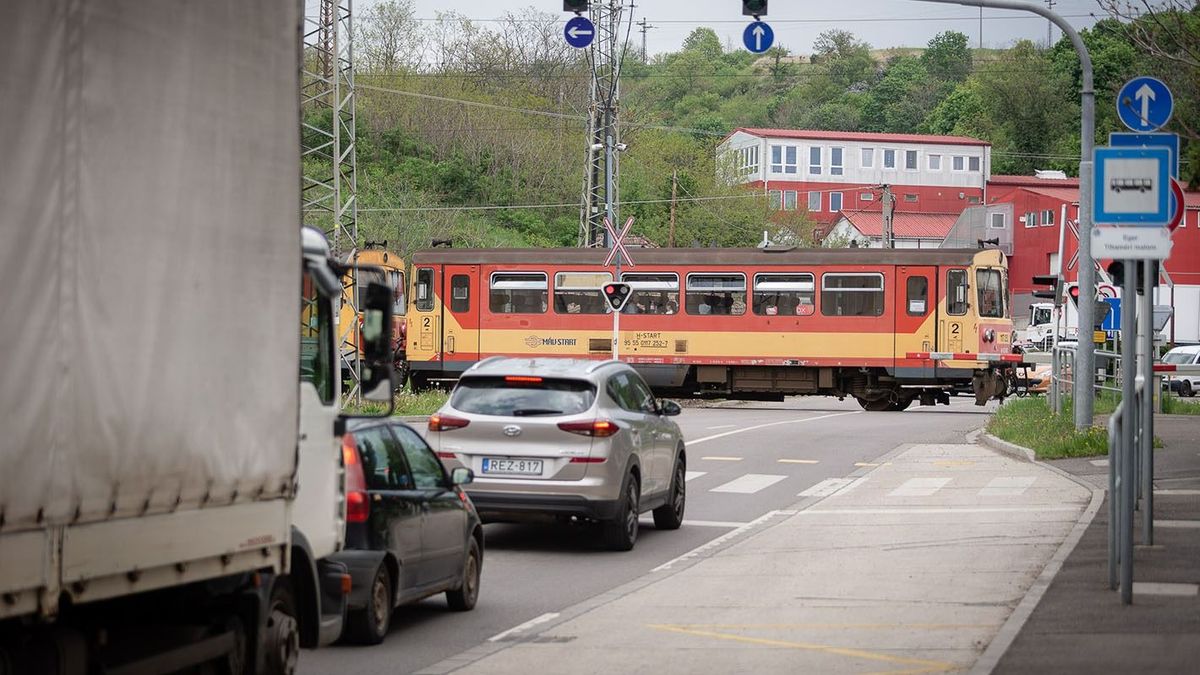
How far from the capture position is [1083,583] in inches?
485

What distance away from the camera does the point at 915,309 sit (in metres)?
40.2

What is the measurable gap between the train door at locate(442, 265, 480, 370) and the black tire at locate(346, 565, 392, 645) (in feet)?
106

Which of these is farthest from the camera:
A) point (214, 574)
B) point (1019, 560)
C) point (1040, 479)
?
point (1040, 479)

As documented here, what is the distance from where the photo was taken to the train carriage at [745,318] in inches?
1578

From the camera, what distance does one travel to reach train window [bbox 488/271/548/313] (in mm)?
42531

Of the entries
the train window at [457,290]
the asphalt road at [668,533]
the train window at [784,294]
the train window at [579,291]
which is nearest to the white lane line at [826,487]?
the asphalt road at [668,533]

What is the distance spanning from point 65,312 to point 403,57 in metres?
86.1

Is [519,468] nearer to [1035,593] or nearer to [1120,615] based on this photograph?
[1035,593]

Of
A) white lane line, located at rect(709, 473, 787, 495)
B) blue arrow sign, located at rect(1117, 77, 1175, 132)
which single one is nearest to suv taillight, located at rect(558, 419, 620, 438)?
blue arrow sign, located at rect(1117, 77, 1175, 132)

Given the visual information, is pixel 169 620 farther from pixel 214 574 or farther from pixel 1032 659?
pixel 1032 659

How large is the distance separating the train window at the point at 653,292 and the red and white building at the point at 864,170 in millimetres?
74355

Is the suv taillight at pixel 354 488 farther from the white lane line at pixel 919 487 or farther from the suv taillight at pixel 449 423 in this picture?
the white lane line at pixel 919 487

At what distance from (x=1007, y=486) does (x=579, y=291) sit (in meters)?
22.1

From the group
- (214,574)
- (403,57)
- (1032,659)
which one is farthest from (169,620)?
(403,57)
